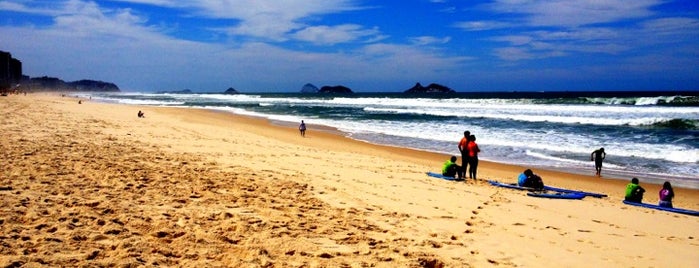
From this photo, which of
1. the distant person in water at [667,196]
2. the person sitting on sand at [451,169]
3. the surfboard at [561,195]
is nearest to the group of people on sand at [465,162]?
the person sitting on sand at [451,169]

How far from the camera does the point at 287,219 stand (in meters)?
5.42

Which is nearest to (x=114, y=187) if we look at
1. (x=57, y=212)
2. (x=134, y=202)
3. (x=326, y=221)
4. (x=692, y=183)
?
(x=134, y=202)

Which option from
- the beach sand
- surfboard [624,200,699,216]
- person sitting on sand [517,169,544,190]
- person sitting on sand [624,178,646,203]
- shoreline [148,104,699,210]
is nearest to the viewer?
the beach sand

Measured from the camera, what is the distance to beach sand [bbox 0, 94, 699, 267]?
13.8 feet

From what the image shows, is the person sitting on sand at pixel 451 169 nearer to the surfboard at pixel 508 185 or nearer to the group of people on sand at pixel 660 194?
the surfboard at pixel 508 185

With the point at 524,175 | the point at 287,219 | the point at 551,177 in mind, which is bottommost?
the point at 551,177

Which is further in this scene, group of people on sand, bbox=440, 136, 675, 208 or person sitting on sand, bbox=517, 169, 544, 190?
person sitting on sand, bbox=517, 169, 544, 190

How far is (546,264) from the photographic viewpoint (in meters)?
4.57

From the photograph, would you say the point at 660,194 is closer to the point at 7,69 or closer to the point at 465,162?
the point at 465,162

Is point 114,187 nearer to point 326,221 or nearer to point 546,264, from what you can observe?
point 326,221

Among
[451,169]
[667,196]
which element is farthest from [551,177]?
[667,196]

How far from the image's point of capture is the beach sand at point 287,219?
4.20 m

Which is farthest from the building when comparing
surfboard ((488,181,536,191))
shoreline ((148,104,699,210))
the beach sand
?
surfboard ((488,181,536,191))

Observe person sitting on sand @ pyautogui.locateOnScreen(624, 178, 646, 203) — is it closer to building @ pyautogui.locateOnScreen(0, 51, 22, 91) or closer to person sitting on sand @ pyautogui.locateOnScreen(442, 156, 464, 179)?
Answer: person sitting on sand @ pyautogui.locateOnScreen(442, 156, 464, 179)
